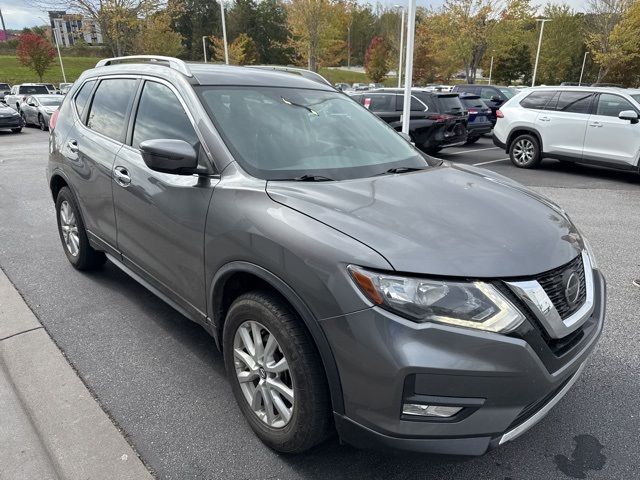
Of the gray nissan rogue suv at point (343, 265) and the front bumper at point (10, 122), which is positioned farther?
the front bumper at point (10, 122)

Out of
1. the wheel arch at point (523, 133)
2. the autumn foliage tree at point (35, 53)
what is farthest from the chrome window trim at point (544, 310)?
the autumn foliage tree at point (35, 53)

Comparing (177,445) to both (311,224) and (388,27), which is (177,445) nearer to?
(311,224)

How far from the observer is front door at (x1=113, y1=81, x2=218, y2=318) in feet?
8.58

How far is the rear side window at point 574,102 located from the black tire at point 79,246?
9.42 m

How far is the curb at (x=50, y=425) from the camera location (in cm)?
228

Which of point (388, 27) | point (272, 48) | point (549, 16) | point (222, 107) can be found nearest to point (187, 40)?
point (272, 48)

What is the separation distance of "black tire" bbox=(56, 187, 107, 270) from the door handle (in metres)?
1.08

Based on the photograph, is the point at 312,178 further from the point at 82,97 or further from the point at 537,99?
the point at 537,99

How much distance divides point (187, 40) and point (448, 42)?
51659mm

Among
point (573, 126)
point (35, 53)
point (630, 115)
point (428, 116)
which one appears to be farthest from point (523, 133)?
point (35, 53)

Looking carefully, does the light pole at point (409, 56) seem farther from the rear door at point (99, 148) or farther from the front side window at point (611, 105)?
the rear door at point (99, 148)

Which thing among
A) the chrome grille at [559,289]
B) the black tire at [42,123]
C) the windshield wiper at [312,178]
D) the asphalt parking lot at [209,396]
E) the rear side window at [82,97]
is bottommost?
the black tire at [42,123]

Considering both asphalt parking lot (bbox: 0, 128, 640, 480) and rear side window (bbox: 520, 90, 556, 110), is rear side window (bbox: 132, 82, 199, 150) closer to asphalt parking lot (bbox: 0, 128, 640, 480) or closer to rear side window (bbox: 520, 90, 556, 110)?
asphalt parking lot (bbox: 0, 128, 640, 480)

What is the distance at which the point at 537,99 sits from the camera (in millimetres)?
10641
